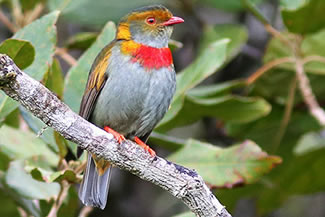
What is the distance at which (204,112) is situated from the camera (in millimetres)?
4785

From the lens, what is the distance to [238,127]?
5324 mm

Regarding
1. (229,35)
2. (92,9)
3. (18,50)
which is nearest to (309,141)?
(229,35)

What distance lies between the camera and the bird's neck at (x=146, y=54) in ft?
12.8

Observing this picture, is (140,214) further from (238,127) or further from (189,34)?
(189,34)

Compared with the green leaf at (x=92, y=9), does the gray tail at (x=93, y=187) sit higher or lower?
lower

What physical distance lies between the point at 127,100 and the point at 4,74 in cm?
122

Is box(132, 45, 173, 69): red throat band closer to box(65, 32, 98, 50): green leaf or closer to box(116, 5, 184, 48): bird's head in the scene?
box(116, 5, 184, 48): bird's head

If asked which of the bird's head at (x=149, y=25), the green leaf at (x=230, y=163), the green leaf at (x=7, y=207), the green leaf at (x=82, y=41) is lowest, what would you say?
the green leaf at (x=7, y=207)

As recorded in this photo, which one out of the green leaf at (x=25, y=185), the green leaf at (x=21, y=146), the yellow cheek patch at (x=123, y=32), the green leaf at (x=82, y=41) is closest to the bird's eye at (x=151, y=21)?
the yellow cheek patch at (x=123, y=32)

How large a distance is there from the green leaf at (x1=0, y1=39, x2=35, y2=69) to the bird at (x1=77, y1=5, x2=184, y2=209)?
0.53m

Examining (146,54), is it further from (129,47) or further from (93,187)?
(93,187)

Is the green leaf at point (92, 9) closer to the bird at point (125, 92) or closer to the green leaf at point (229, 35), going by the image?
the green leaf at point (229, 35)

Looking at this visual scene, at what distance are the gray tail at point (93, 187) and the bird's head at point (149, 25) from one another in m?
0.83

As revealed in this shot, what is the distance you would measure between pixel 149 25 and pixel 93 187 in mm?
1077
